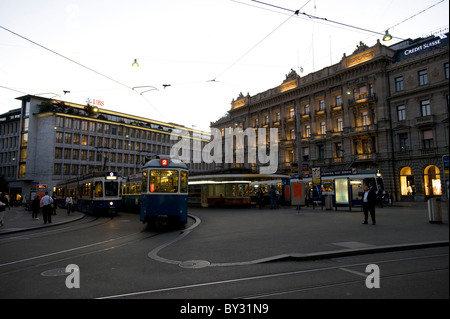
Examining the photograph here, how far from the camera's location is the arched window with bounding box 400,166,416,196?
37422 millimetres

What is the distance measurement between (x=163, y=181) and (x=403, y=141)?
118 feet

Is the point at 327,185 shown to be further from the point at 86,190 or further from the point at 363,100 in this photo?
the point at 86,190

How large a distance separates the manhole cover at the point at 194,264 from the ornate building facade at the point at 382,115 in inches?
930

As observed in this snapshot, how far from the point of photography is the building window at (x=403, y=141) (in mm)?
37928

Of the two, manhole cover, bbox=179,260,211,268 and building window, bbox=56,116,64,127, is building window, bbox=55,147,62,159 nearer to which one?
building window, bbox=56,116,64,127

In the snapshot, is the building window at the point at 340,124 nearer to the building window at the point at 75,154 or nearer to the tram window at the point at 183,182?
the tram window at the point at 183,182

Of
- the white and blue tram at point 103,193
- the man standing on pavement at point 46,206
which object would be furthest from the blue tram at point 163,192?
the white and blue tram at point 103,193

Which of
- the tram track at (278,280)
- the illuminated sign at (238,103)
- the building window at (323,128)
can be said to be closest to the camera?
the tram track at (278,280)

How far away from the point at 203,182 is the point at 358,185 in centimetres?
1456

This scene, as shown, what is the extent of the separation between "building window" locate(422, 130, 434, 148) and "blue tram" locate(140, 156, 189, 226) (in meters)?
34.4

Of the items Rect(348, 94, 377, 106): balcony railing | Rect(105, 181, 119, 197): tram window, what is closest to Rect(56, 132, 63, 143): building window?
Rect(105, 181, 119, 197): tram window

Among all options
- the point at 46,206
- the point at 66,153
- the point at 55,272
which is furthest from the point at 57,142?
the point at 55,272
